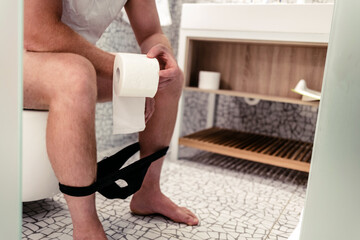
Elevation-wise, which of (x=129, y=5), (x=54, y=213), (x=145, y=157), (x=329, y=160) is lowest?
(x=54, y=213)

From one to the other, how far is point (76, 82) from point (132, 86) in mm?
123

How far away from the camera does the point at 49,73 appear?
78 centimetres

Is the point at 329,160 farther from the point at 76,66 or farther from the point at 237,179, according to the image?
the point at 237,179

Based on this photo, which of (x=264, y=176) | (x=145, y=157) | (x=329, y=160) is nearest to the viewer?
(x=329, y=160)

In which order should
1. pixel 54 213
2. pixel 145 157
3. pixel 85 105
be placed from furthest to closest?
pixel 54 213 < pixel 145 157 < pixel 85 105

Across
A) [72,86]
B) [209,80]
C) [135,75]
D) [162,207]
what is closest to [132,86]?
[135,75]

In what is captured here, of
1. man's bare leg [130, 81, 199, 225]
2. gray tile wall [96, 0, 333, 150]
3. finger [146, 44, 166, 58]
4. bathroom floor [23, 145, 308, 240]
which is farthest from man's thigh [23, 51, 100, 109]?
gray tile wall [96, 0, 333, 150]

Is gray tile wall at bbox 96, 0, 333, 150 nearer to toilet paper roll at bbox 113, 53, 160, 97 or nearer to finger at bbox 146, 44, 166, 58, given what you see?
finger at bbox 146, 44, 166, 58

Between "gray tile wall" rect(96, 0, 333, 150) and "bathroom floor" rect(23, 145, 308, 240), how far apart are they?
0.19 meters

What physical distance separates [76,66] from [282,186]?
1.11 meters

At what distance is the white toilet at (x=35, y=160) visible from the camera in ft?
2.93

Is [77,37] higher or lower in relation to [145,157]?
higher

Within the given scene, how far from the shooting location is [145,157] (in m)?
0.98

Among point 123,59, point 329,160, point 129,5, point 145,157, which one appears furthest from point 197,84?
point 329,160
